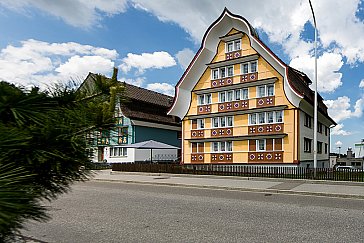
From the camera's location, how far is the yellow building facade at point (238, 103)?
86.4ft

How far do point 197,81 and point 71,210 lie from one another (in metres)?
23.1

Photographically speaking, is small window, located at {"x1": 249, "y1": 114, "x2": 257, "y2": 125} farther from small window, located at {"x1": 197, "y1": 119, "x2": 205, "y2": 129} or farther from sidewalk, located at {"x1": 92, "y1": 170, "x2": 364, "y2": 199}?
sidewalk, located at {"x1": 92, "y1": 170, "x2": 364, "y2": 199}

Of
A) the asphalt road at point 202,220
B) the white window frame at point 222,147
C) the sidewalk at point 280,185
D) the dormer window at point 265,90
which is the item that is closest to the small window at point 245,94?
the dormer window at point 265,90

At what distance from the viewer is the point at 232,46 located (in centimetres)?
2919

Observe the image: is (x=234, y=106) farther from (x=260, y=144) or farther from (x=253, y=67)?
(x=260, y=144)

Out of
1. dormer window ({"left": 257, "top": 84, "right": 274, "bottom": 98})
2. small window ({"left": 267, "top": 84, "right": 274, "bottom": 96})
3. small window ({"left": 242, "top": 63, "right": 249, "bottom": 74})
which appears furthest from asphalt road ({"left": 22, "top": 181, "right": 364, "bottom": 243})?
small window ({"left": 242, "top": 63, "right": 249, "bottom": 74})

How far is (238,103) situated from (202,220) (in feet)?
69.4

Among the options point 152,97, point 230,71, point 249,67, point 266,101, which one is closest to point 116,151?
point 266,101

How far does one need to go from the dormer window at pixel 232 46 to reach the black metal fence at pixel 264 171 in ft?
35.0

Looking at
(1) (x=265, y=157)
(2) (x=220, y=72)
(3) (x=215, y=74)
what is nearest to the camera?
(1) (x=265, y=157)

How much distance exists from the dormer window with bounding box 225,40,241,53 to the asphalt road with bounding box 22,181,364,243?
18.8 metres

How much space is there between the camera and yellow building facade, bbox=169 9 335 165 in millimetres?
26344

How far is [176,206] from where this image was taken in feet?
35.0

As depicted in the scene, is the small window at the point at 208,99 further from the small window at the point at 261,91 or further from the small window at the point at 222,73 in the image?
the small window at the point at 261,91
